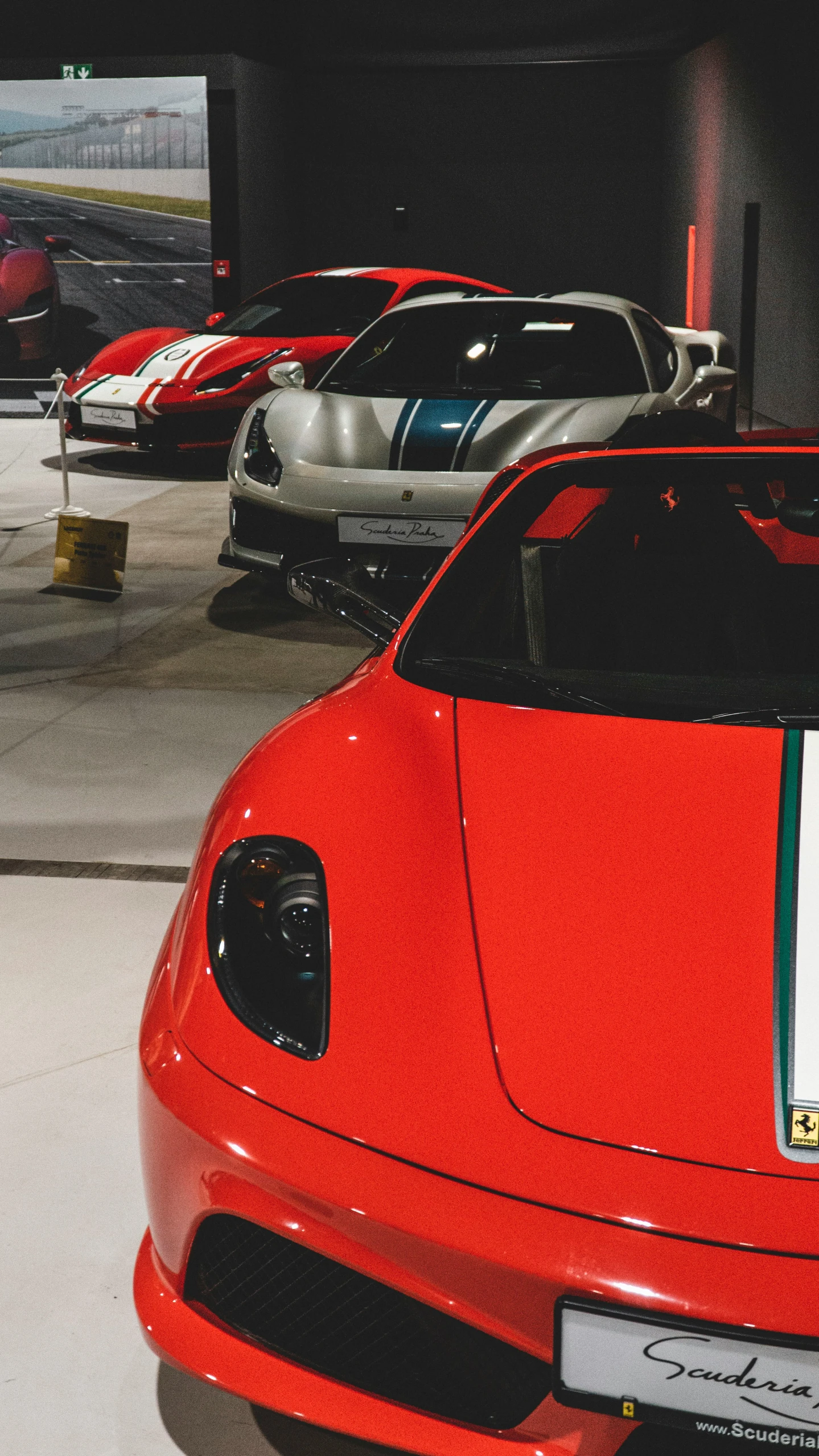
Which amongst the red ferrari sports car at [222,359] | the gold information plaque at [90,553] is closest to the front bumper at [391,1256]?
the gold information plaque at [90,553]

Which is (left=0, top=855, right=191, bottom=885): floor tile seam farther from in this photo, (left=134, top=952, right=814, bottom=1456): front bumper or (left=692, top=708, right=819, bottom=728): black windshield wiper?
(left=134, top=952, right=814, bottom=1456): front bumper

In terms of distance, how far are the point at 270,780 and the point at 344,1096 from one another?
1.91ft

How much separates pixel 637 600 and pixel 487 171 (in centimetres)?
1640

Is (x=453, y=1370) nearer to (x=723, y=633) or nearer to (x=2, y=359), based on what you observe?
(x=723, y=633)

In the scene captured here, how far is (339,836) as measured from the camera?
1631 mm

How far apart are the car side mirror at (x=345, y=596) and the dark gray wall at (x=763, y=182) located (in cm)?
933

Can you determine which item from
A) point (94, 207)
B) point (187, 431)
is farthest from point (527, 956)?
point (94, 207)

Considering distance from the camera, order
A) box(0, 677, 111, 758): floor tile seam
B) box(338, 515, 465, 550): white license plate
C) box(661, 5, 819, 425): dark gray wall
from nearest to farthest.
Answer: box(0, 677, 111, 758): floor tile seam, box(338, 515, 465, 550): white license plate, box(661, 5, 819, 425): dark gray wall

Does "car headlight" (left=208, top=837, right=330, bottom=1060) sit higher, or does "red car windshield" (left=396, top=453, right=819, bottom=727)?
"red car windshield" (left=396, top=453, right=819, bottom=727)

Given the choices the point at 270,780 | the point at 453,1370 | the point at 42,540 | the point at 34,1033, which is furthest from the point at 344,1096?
the point at 42,540

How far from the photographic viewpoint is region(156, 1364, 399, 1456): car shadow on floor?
5.15 ft

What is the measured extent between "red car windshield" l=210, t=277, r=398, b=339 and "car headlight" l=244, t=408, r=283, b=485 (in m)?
3.29

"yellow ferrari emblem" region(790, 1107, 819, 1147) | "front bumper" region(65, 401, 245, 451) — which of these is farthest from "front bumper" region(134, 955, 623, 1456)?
"front bumper" region(65, 401, 245, 451)

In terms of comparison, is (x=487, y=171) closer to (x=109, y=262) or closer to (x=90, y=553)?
(x=109, y=262)
